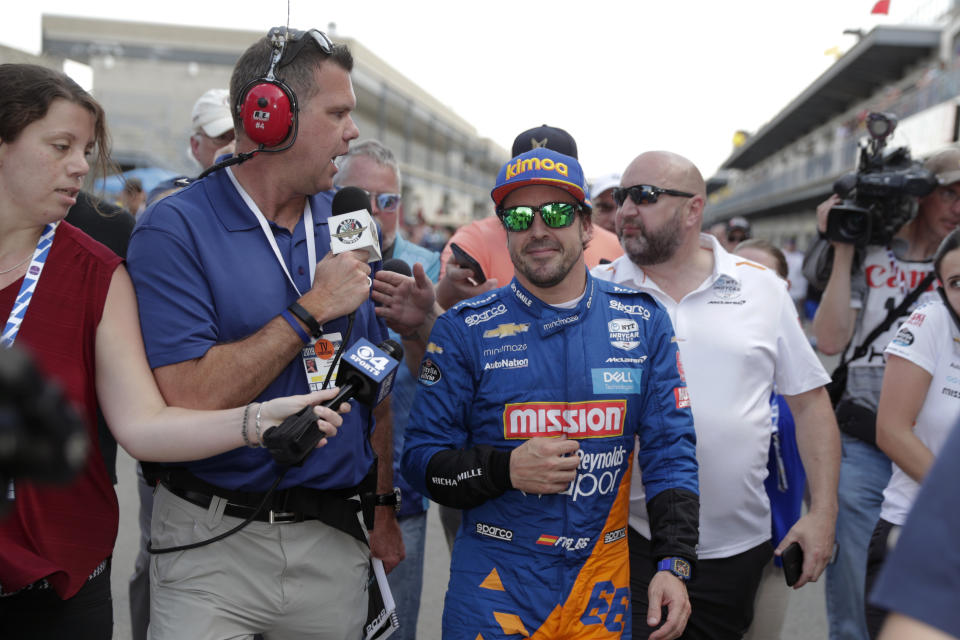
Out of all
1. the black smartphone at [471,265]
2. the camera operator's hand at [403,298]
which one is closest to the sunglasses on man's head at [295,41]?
the camera operator's hand at [403,298]

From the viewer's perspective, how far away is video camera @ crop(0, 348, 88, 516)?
0.64 m

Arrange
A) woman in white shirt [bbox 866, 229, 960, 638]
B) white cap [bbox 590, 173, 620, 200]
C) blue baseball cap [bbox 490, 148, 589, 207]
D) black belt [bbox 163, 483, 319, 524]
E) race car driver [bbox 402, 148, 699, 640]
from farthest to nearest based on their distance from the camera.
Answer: white cap [bbox 590, 173, 620, 200]
woman in white shirt [bbox 866, 229, 960, 638]
blue baseball cap [bbox 490, 148, 589, 207]
race car driver [bbox 402, 148, 699, 640]
black belt [bbox 163, 483, 319, 524]

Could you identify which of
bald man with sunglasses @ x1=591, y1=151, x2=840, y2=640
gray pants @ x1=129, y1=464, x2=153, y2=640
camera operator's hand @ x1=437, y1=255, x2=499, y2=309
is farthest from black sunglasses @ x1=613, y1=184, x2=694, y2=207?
gray pants @ x1=129, y1=464, x2=153, y2=640

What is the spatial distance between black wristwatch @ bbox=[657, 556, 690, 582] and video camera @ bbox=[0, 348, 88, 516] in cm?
197

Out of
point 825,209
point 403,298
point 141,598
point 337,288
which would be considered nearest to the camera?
point 337,288

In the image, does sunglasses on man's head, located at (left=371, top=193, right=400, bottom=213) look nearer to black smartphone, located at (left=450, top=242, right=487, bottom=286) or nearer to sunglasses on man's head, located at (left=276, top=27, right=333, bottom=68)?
black smartphone, located at (left=450, top=242, right=487, bottom=286)

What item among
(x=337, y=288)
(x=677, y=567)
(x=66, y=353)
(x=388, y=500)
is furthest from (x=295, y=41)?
(x=677, y=567)

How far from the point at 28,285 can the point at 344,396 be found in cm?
81

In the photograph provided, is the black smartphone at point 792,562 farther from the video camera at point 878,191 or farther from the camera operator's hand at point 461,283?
the video camera at point 878,191

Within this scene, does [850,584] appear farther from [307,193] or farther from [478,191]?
[478,191]

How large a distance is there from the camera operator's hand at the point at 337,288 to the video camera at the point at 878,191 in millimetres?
2716

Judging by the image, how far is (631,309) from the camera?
8.78ft

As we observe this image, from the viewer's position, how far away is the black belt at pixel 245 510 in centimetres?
225

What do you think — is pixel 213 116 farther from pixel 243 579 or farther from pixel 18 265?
pixel 243 579
